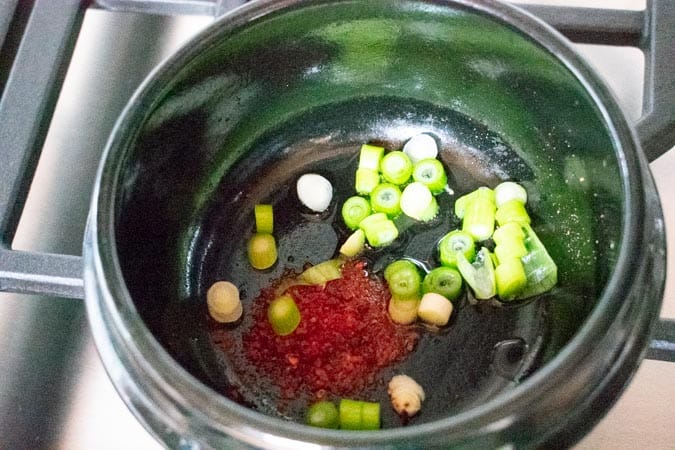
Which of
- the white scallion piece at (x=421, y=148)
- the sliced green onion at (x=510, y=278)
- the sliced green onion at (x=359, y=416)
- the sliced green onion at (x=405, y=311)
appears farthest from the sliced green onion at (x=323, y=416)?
the white scallion piece at (x=421, y=148)

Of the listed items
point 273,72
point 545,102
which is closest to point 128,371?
point 273,72

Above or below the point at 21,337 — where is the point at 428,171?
above

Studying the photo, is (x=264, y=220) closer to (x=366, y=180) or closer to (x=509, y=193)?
(x=366, y=180)

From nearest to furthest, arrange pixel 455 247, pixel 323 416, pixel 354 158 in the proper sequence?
1. pixel 323 416
2. pixel 455 247
3. pixel 354 158

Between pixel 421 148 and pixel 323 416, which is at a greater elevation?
pixel 421 148

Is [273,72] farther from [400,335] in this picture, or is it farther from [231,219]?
[400,335]

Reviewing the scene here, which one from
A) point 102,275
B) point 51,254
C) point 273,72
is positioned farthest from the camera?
point 273,72

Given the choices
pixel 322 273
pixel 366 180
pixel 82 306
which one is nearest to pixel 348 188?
pixel 366 180

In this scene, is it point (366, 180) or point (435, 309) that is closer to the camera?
point (435, 309)

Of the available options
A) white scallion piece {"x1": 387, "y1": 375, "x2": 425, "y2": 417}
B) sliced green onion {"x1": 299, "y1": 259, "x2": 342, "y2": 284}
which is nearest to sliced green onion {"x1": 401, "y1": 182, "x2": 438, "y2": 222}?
sliced green onion {"x1": 299, "y1": 259, "x2": 342, "y2": 284}
